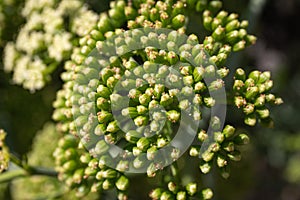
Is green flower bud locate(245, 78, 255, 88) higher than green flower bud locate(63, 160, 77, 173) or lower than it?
higher

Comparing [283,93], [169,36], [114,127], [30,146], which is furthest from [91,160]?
[283,93]

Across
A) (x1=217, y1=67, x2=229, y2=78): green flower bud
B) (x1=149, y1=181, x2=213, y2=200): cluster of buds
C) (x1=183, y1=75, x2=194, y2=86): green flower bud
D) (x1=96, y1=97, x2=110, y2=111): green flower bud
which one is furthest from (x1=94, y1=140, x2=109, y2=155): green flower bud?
(x1=217, y1=67, x2=229, y2=78): green flower bud

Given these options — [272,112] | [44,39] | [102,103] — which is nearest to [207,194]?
[102,103]

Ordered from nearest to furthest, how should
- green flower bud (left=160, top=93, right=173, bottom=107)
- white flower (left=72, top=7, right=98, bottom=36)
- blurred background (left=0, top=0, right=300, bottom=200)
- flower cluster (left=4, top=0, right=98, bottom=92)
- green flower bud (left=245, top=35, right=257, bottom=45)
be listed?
1. green flower bud (left=160, top=93, right=173, bottom=107)
2. green flower bud (left=245, top=35, right=257, bottom=45)
3. white flower (left=72, top=7, right=98, bottom=36)
4. flower cluster (left=4, top=0, right=98, bottom=92)
5. blurred background (left=0, top=0, right=300, bottom=200)

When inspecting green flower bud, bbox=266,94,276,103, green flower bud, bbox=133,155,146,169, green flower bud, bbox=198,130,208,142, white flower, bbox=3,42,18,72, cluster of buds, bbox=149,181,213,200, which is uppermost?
green flower bud, bbox=266,94,276,103

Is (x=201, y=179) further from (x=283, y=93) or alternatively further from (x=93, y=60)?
(x=283, y=93)

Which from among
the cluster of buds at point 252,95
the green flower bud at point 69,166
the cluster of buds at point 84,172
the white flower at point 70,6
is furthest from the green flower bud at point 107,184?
the white flower at point 70,6

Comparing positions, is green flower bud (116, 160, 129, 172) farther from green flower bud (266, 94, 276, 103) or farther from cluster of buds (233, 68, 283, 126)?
green flower bud (266, 94, 276, 103)

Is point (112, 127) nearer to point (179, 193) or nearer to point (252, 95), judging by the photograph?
point (179, 193)

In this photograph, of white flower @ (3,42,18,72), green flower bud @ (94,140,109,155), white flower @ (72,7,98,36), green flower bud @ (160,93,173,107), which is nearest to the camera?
green flower bud @ (160,93,173,107)
